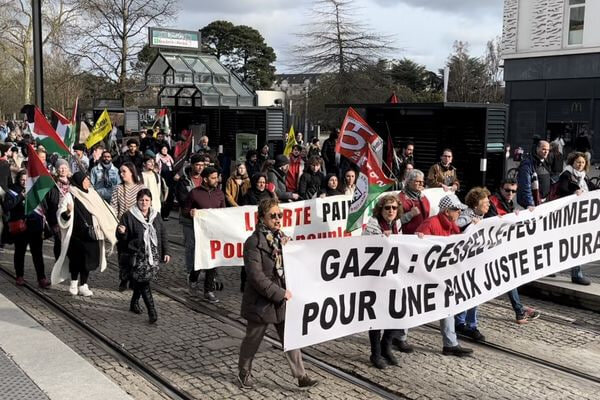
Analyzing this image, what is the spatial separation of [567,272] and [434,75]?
54574mm

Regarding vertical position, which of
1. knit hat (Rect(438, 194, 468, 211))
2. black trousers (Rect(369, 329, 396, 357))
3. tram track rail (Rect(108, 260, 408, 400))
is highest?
knit hat (Rect(438, 194, 468, 211))

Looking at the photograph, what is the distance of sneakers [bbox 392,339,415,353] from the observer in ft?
21.9

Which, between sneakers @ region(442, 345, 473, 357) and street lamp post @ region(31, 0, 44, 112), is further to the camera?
street lamp post @ region(31, 0, 44, 112)

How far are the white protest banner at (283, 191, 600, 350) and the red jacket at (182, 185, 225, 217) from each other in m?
Result: 3.15

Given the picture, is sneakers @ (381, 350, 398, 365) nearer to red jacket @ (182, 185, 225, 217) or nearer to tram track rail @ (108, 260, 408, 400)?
tram track rail @ (108, 260, 408, 400)

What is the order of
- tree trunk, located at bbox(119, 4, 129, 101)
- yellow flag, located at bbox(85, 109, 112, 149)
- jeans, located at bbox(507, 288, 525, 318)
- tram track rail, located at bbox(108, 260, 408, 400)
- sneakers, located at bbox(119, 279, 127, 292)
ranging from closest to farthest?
tram track rail, located at bbox(108, 260, 408, 400)
jeans, located at bbox(507, 288, 525, 318)
sneakers, located at bbox(119, 279, 127, 292)
yellow flag, located at bbox(85, 109, 112, 149)
tree trunk, located at bbox(119, 4, 129, 101)

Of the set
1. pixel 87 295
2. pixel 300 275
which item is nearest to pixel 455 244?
pixel 300 275

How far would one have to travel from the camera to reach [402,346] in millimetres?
6676

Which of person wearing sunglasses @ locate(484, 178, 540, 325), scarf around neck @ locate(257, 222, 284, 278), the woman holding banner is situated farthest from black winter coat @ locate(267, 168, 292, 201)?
scarf around neck @ locate(257, 222, 284, 278)

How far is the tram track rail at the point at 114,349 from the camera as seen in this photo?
570 centimetres

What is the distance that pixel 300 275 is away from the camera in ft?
18.0

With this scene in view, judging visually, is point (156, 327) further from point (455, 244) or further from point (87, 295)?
point (455, 244)

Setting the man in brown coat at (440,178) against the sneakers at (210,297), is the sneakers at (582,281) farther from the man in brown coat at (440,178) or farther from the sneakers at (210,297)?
the sneakers at (210,297)

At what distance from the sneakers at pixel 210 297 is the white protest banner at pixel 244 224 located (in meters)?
0.38
